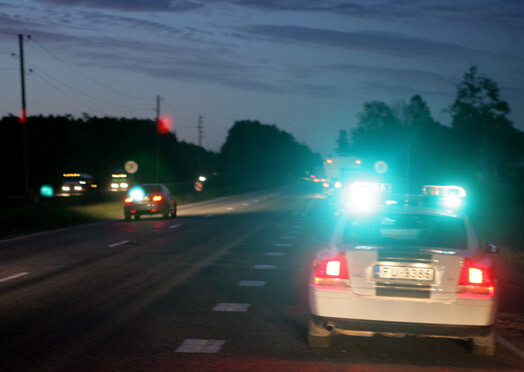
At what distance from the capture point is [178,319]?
8242mm

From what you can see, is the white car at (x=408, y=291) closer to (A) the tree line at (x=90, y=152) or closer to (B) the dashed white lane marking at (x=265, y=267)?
(B) the dashed white lane marking at (x=265, y=267)

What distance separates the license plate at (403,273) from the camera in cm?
627

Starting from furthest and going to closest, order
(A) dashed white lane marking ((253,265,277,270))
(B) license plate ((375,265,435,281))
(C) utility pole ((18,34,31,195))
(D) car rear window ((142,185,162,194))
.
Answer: (C) utility pole ((18,34,31,195)) < (D) car rear window ((142,185,162,194)) < (A) dashed white lane marking ((253,265,277,270)) < (B) license plate ((375,265,435,281))

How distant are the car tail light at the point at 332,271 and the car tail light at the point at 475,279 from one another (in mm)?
1076

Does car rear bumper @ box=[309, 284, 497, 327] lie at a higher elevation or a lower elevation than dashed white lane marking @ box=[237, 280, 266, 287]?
higher

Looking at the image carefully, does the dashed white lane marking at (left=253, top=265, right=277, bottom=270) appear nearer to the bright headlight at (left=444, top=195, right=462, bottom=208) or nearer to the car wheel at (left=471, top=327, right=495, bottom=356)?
the car wheel at (left=471, top=327, right=495, bottom=356)

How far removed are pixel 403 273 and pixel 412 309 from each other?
0.34 meters

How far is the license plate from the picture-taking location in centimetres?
627

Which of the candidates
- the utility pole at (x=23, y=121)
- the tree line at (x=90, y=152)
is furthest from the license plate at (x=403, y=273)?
the tree line at (x=90, y=152)

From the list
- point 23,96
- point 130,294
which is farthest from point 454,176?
point 130,294

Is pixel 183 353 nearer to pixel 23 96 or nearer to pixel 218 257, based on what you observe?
pixel 218 257

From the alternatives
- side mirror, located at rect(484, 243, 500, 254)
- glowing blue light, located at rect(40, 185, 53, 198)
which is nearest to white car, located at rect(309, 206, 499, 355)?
side mirror, located at rect(484, 243, 500, 254)

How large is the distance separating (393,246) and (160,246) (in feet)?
38.3

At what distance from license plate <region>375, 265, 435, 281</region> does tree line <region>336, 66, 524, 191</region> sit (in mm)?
63386
